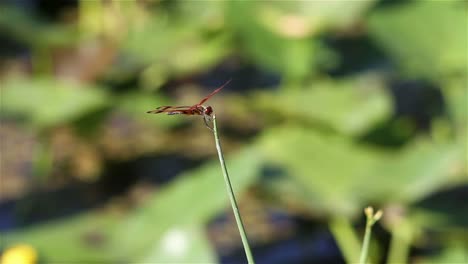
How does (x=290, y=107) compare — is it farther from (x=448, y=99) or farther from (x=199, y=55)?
(x=199, y=55)

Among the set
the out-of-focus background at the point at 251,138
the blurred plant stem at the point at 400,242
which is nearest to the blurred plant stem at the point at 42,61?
the out-of-focus background at the point at 251,138

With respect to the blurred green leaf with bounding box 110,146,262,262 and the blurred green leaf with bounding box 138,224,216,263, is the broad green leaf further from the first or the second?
the blurred green leaf with bounding box 138,224,216,263

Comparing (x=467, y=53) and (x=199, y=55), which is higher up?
(x=199, y=55)

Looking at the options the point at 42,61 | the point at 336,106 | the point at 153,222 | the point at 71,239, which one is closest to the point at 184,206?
the point at 153,222

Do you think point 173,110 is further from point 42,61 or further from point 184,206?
point 42,61

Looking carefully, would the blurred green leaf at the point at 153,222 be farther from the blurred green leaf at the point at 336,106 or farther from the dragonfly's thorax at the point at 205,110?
the dragonfly's thorax at the point at 205,110

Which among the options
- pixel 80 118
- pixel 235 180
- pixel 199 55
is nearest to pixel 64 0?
pixel 199 55
